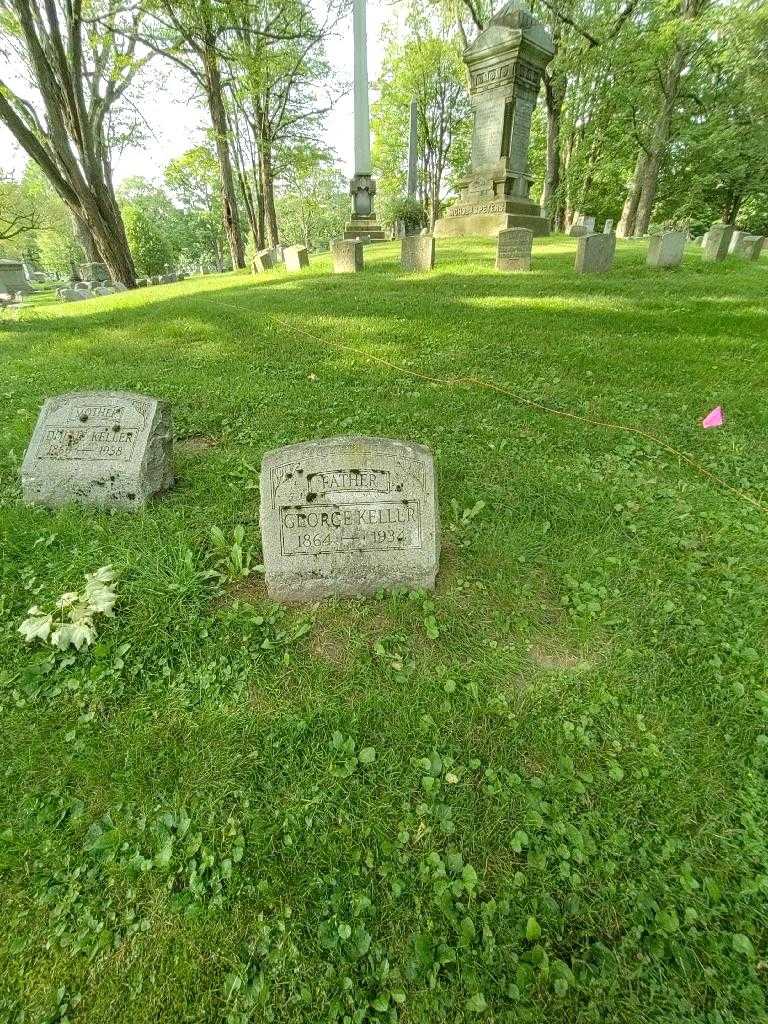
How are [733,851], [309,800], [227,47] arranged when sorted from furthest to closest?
[227,47] < [309,800] < [733,851]

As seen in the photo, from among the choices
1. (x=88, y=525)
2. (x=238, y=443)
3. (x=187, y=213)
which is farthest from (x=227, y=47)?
(x=187, y=213)

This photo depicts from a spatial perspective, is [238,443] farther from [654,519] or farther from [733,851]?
[733,851]

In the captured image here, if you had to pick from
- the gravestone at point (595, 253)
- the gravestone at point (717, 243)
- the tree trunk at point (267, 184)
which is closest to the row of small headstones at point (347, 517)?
the gravestone at point (595, 253)

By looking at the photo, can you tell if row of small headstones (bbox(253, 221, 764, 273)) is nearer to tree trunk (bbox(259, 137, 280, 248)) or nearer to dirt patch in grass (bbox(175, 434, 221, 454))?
dirt patch in grass (bbox(175, 434, 221, 454))

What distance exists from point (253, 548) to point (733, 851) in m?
2.62

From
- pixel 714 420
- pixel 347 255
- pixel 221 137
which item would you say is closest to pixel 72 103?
pixel 221 137

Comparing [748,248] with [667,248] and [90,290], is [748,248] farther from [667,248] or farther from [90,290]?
[90,290]

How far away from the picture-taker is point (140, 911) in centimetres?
156

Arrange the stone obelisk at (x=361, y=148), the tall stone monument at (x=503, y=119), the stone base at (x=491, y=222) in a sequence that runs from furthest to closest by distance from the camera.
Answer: the stone obelisk at (x=361, y=148) < the stone base at (x=491, y=222) < the tall stone monument at (x=503, y=119)

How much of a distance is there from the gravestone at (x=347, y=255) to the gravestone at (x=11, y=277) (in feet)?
67.0

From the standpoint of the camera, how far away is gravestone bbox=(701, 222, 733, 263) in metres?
11.0

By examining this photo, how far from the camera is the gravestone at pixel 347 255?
11.5 m

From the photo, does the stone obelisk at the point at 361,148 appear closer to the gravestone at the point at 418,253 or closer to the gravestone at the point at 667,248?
the gravestone at the point at 418,253

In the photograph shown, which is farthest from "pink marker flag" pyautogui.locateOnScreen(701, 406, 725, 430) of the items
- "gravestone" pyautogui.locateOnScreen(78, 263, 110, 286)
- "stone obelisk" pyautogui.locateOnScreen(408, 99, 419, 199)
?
"stone obelisk" pyautogui.locateOnScreen(408, 99, 419, 199)
